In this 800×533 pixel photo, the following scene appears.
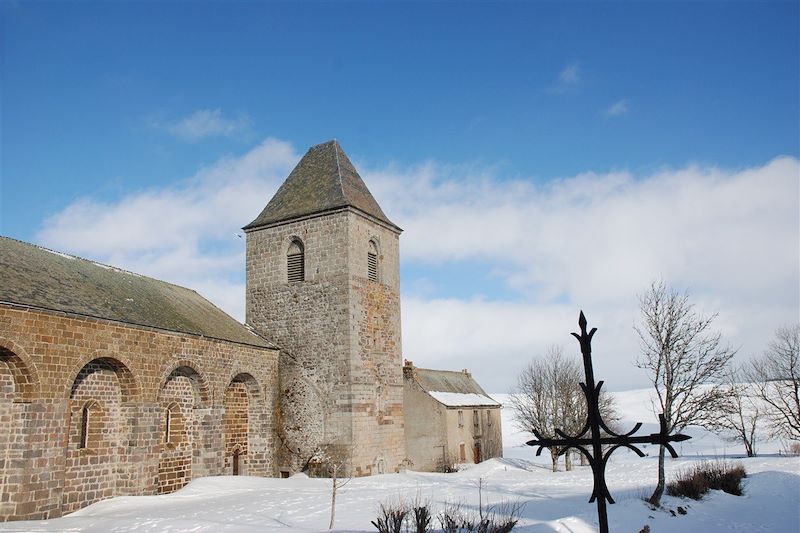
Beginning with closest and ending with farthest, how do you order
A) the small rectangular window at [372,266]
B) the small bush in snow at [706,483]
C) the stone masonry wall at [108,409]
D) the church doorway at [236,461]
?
the stone masonry wall at [108,409] < the small bush in snow at [706,483] < the church doorway at [236,461] < the small rectangular window at [372,266]

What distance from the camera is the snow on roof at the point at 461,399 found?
31828 millimetres

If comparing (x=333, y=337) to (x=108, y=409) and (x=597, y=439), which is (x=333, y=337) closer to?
(x=108, y=409)

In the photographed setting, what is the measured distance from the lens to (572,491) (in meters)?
19.1

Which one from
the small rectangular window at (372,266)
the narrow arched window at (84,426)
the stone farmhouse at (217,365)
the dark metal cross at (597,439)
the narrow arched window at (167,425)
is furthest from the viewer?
the small rectangular window at (372,266)

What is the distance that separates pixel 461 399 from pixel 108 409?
70.7 ft

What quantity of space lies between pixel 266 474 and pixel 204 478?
151 inches

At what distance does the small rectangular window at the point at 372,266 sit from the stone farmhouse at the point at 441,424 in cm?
894

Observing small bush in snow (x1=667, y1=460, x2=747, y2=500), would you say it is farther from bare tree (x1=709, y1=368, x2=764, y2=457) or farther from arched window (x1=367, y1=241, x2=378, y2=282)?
arched window (x1=367, y1=241, x2=378, y2=282)

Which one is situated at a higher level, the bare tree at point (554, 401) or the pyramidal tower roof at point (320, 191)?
the pyramidal tower roof at point (320, 191)

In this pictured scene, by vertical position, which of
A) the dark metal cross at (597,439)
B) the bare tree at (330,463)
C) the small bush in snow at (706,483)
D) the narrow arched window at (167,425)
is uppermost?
the dark metal cross at (597,439)

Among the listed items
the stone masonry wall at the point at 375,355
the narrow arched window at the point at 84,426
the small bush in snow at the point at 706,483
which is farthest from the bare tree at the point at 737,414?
the narrow arched window at the point at 84,426

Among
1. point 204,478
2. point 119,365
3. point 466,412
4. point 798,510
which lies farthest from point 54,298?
point 466,412

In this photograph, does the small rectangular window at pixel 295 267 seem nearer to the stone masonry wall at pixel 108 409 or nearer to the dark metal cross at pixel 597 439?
the stone masonry wall at pixel 108 409

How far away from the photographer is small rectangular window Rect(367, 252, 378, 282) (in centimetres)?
2486
